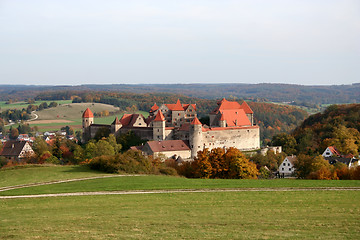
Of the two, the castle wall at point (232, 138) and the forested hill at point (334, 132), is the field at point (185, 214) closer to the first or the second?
the castle wall at point (232, 138)

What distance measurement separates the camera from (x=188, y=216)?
21172mm

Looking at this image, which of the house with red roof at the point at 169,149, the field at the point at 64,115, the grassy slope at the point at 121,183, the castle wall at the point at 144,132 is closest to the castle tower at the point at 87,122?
the castle wall at the point at 144,132

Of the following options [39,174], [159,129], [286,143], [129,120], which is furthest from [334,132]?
[39,174]

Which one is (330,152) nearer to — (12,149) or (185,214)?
(185,214)

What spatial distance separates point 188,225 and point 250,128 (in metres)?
51.9

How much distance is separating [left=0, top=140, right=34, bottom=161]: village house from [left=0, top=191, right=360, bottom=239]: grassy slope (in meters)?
52.3

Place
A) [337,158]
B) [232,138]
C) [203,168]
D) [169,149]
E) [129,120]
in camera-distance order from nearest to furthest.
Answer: [203,168] → [337,158] → [169,149] → [232,138] → [129,120]

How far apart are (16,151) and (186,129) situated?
3005 centimetres

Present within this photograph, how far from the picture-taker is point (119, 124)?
231 ft

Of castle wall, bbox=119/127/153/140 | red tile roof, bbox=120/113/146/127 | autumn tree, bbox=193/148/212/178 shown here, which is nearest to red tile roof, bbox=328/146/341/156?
castle wall, bbox=119/127/153/140

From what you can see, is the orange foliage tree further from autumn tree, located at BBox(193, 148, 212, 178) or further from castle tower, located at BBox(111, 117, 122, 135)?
castle tower, located at BBox(111, 117, 122, 135)

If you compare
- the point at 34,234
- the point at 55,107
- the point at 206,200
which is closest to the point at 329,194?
the point at 206,200

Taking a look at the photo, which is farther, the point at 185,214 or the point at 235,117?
the point at 235,117

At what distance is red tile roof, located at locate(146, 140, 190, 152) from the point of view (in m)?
58.7
